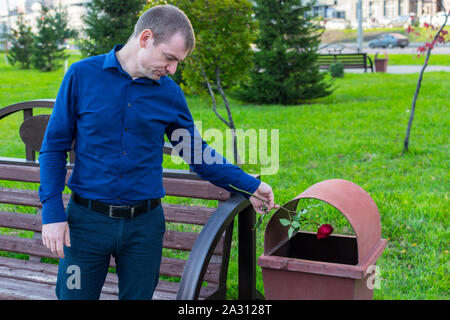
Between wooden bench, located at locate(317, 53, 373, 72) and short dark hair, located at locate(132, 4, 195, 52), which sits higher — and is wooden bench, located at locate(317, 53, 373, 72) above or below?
below

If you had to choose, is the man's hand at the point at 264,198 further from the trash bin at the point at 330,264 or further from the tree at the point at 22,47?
the tree at the point at 22,47

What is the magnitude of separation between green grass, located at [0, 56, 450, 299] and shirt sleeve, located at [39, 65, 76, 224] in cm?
181

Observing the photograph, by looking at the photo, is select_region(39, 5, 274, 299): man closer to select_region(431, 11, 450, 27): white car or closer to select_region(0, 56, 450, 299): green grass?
select_region(0, 56, 450, 299): green grass

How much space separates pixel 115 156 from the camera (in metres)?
2.12

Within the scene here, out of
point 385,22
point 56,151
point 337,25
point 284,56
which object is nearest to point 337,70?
point 284,56

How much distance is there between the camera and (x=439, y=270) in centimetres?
383

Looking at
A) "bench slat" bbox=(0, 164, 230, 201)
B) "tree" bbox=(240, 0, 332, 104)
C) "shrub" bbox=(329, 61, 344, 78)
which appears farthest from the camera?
"shrub" bbox=(329, 61, 344, 78)

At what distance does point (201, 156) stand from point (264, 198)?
34cm

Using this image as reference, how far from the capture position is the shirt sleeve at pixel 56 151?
2.07 m

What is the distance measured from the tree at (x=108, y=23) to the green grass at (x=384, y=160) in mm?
3109

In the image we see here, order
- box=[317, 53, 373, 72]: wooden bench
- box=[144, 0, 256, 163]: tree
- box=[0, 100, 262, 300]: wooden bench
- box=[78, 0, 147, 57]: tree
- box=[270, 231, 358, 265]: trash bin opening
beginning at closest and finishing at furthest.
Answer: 1. box=[0, 100, 262, 300]: wooden bench
2. box=[270, 231, 358, 265]: trash bin opening
3. box=[144, 0, 256, 163]: tree
4. box=[78, 0, 147, 57]: tree
5. box=[317, 53, 373, 72]: wooden bench

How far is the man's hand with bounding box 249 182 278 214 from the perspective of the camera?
245cm

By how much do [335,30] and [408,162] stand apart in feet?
178

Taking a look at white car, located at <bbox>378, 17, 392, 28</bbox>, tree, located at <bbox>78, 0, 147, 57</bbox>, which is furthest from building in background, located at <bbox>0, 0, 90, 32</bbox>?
white car, located at <bbox>378, 17, 392, 28</bbox>
